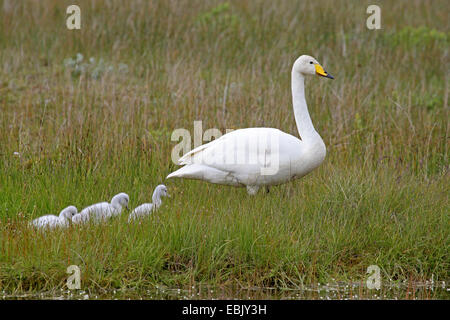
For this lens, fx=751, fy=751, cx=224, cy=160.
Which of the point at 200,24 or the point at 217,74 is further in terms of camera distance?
the point at 200,24

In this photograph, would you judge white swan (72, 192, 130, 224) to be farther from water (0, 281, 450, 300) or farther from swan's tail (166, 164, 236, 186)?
water (0, 281, 450, 300)

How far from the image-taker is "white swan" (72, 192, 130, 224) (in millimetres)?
6098

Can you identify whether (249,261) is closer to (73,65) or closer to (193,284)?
(193,284)

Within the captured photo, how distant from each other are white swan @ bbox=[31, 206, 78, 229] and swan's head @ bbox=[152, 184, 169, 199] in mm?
742

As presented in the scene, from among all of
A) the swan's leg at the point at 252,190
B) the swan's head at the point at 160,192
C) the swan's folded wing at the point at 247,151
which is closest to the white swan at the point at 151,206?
the swan's head at the point at 160,192

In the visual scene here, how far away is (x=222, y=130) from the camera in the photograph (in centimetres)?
841

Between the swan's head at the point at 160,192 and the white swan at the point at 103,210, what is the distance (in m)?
0.25

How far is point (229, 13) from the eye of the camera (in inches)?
541

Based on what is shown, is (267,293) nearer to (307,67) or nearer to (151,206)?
(151,206)

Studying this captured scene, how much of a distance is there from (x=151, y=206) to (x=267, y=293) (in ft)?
4.62

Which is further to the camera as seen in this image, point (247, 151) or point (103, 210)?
point (247, 151)

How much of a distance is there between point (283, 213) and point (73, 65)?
5.71 metres

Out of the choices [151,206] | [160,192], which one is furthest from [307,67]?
[151,206]

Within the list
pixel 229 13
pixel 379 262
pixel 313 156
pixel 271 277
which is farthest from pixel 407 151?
pixel 229 13
